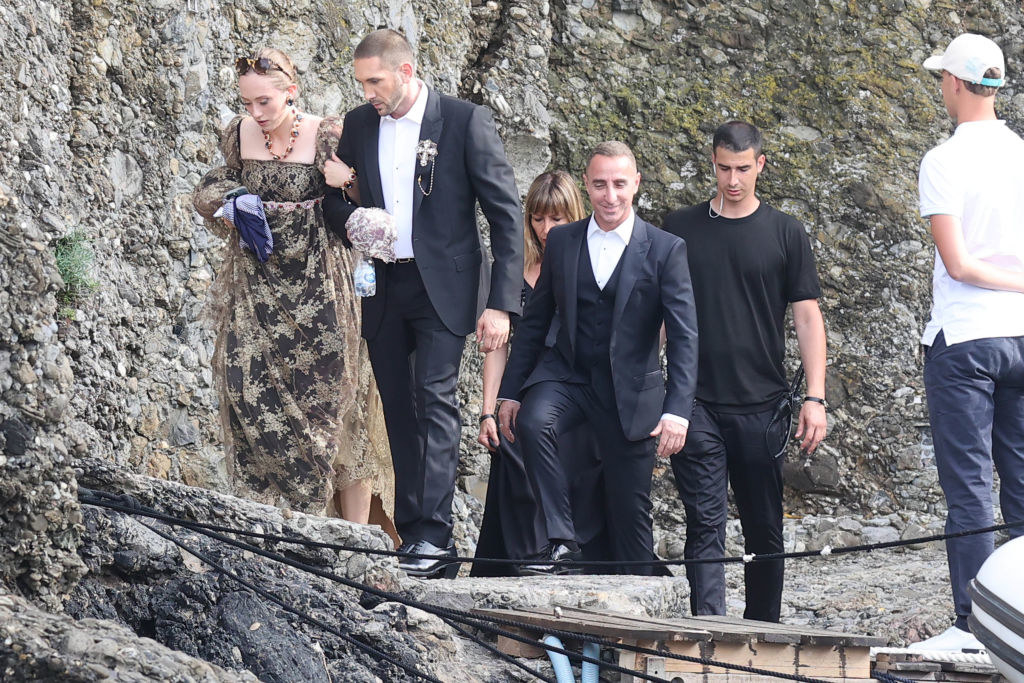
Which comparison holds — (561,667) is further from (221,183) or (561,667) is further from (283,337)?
(221,183)

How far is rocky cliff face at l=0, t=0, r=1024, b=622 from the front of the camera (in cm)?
571

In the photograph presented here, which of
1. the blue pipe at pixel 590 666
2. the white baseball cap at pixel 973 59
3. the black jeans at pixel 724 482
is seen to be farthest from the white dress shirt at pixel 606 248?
the blue pipe at pixel 590 666

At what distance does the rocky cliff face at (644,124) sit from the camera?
18.7 ft

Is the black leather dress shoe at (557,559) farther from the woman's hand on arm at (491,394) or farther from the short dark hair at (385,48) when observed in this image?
the short dark hair at (385,48)

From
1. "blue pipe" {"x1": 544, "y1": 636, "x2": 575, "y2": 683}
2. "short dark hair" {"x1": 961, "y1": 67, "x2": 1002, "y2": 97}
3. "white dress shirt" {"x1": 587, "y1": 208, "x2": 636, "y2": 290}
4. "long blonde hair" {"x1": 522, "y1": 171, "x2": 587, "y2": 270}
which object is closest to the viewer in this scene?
"blue pipe" {"x1": 544, "y1": 636, "x2": 575, "y2": 683}

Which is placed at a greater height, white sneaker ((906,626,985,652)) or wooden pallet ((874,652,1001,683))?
white sneaker ((906,626,985,652))

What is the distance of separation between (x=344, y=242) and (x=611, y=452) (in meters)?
1.15

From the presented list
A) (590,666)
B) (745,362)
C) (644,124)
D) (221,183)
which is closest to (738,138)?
(745,362)

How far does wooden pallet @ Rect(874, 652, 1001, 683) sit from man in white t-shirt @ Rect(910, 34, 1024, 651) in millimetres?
215

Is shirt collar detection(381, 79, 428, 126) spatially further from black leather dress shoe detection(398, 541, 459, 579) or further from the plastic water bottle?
black leather dress shoe detection(398, 541, 459, 579)

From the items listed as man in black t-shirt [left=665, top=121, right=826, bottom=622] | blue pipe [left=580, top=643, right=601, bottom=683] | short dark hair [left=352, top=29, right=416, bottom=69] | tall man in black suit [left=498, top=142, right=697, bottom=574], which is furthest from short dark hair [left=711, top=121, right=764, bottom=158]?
blue pipe [left=580, top=643, right=601, bottom=683]

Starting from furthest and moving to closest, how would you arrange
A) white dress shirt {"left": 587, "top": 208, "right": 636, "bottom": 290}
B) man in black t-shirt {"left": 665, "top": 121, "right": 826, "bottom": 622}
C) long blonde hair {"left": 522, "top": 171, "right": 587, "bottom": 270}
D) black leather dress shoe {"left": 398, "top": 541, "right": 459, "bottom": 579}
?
long blonde hair {"left": 522, "top": 171, "right": 587, "bottom": 270}
man in black t-shirt {"left": 665, "top": 121, "right": 826, "bottom": 622}
white dress shirt {"left": 587, "top": 208, "right": 636, "bottom": 290}
black leather dress shoe {"left": 398, "top": 541, "right": 459, "bottom": 579}

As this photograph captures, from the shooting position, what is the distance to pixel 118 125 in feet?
18.4

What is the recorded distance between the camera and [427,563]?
13.9ft
